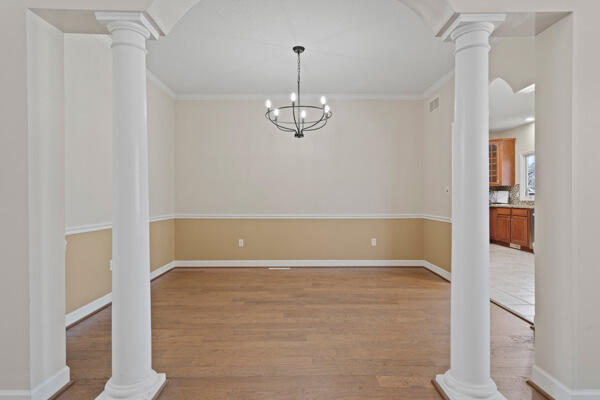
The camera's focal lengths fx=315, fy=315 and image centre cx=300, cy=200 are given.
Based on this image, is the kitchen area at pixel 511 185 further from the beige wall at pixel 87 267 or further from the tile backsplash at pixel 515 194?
the beige wall at pixel 87 267

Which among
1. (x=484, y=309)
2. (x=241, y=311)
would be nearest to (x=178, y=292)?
(x=241, y=311)

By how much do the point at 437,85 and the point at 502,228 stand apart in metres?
4.79

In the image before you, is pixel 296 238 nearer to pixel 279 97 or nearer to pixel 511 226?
pixel 279 97

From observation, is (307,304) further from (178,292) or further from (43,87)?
(43,87)

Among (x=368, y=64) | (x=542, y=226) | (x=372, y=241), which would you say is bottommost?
(x=372, y=241)

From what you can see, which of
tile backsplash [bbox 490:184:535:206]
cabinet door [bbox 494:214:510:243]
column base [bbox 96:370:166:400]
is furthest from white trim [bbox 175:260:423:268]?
tile backsplash [bbox 490:184:535:206]

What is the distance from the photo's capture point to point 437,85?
462 cm

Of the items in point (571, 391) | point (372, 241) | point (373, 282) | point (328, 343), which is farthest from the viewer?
point (372, 241)

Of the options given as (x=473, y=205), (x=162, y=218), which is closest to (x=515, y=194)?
(x=473, y=205)

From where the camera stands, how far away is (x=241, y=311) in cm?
323

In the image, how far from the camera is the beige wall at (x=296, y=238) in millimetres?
5168

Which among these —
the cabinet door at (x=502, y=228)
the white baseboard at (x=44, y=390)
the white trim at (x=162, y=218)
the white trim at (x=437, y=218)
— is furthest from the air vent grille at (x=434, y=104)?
the white baseboard at (x=44, y=390)

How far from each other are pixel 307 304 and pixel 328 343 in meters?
0.92

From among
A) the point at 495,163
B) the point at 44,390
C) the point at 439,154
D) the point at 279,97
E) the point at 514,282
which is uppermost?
the point at 279,97
